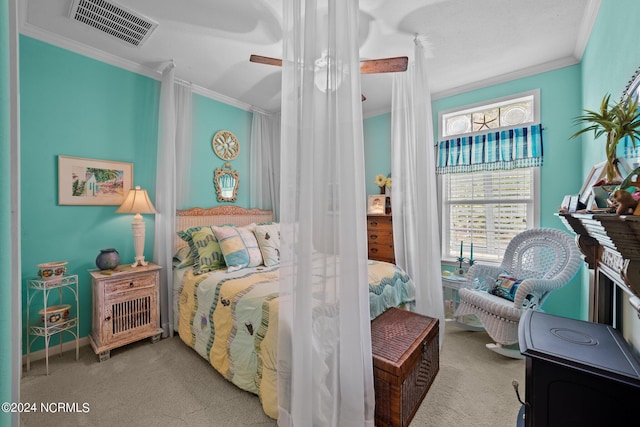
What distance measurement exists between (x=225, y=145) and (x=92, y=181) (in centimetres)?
151

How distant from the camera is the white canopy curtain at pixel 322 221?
127cm

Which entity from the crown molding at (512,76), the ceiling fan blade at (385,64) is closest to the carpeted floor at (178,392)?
the ceiling fan blade at (385,64)

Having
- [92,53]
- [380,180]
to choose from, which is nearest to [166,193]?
[92,53]

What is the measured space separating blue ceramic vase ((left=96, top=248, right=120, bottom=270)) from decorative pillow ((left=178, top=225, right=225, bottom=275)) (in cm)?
58

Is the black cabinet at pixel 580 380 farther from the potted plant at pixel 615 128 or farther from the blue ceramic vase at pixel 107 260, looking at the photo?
the blue ceramic vase at pixel 107 260

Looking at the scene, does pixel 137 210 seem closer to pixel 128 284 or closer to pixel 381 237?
pixel 128 284

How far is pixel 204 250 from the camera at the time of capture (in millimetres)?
2578

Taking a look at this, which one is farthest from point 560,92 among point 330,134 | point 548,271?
point 330,134

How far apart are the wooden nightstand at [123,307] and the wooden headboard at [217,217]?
0.52 m

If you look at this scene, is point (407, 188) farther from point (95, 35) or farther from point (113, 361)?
point (95, 35)

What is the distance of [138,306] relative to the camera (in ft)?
7.93

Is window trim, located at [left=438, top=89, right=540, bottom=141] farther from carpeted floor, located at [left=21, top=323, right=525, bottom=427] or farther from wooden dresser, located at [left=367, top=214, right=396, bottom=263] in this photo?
carpeted floor, located at [left=21, top=323, right=525, bottom=427]

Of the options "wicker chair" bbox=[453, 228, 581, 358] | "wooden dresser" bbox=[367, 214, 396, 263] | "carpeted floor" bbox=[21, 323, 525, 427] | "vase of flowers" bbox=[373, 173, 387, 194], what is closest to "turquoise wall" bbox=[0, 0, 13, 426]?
"carpeted floor" bbox=[21, 323, 525, 427]

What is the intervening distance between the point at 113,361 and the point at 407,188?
2.94m
